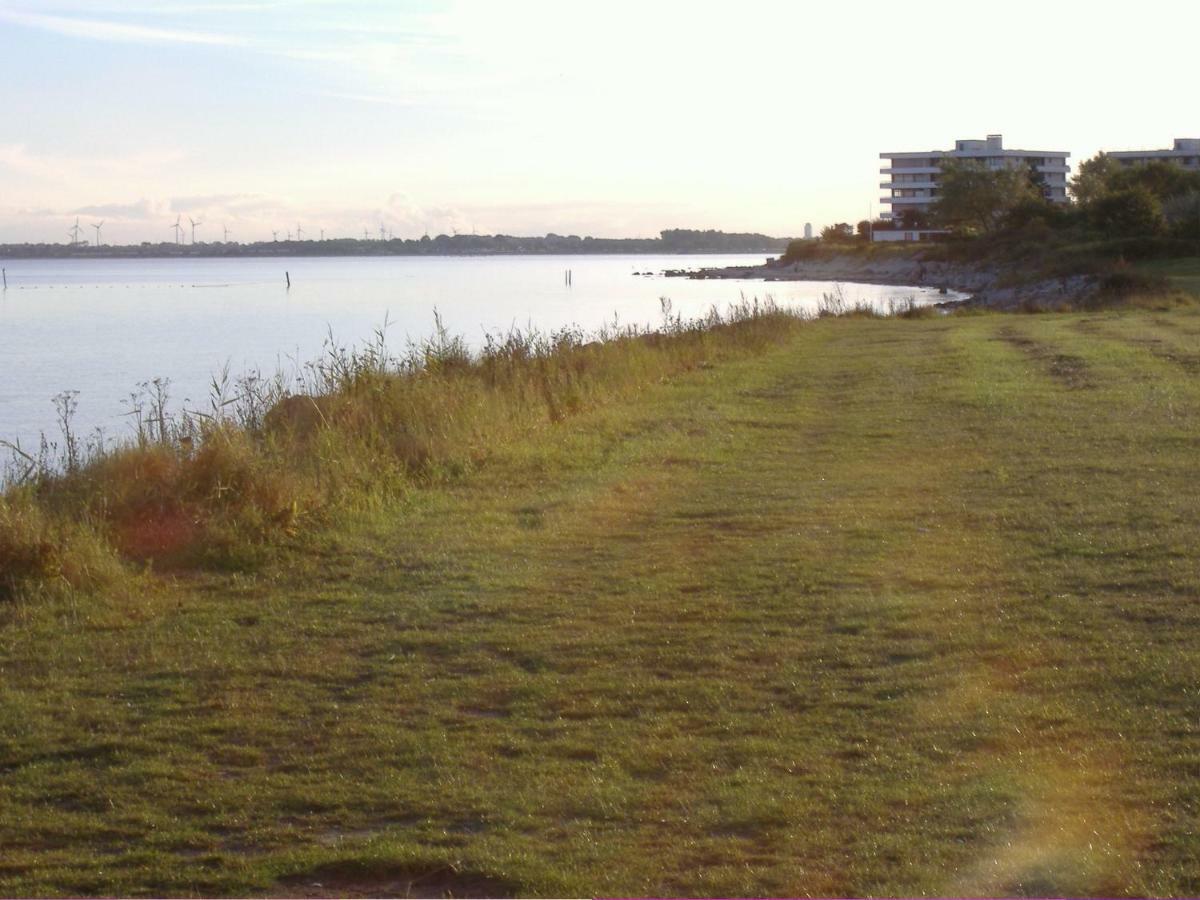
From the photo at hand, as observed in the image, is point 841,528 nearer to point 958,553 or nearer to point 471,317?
point 958,553

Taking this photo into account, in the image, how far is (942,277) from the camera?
86.6 metres

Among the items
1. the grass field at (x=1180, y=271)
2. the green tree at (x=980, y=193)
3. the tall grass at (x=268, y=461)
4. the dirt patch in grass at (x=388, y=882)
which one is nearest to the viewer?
the dirt patch in grass at (x=388, y=882)

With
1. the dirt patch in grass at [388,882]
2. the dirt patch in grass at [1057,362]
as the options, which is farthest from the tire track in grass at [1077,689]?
the dirt patch in grass at [1057,362]

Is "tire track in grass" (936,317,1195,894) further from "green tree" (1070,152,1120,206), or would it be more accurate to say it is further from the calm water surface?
"green tree" (1070,152,1120,206)

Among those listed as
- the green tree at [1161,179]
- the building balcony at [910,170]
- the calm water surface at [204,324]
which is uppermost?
the building balcony at [910,170]

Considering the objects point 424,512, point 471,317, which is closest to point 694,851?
point 424,512

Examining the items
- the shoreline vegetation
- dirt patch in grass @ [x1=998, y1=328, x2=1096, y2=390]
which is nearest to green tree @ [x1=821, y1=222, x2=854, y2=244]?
the shoreline vegetation

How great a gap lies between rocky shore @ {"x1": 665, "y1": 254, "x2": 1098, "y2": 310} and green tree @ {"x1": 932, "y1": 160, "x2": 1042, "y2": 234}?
15.9ft

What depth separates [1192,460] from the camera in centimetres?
1123

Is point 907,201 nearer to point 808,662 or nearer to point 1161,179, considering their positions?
point 1161,179

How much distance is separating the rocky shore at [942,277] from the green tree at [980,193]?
4831 mm

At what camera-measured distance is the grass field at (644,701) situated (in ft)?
14.2

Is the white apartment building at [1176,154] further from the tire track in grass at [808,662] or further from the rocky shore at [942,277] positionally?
the tire track in grass at [808,662]

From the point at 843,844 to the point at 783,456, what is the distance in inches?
325
